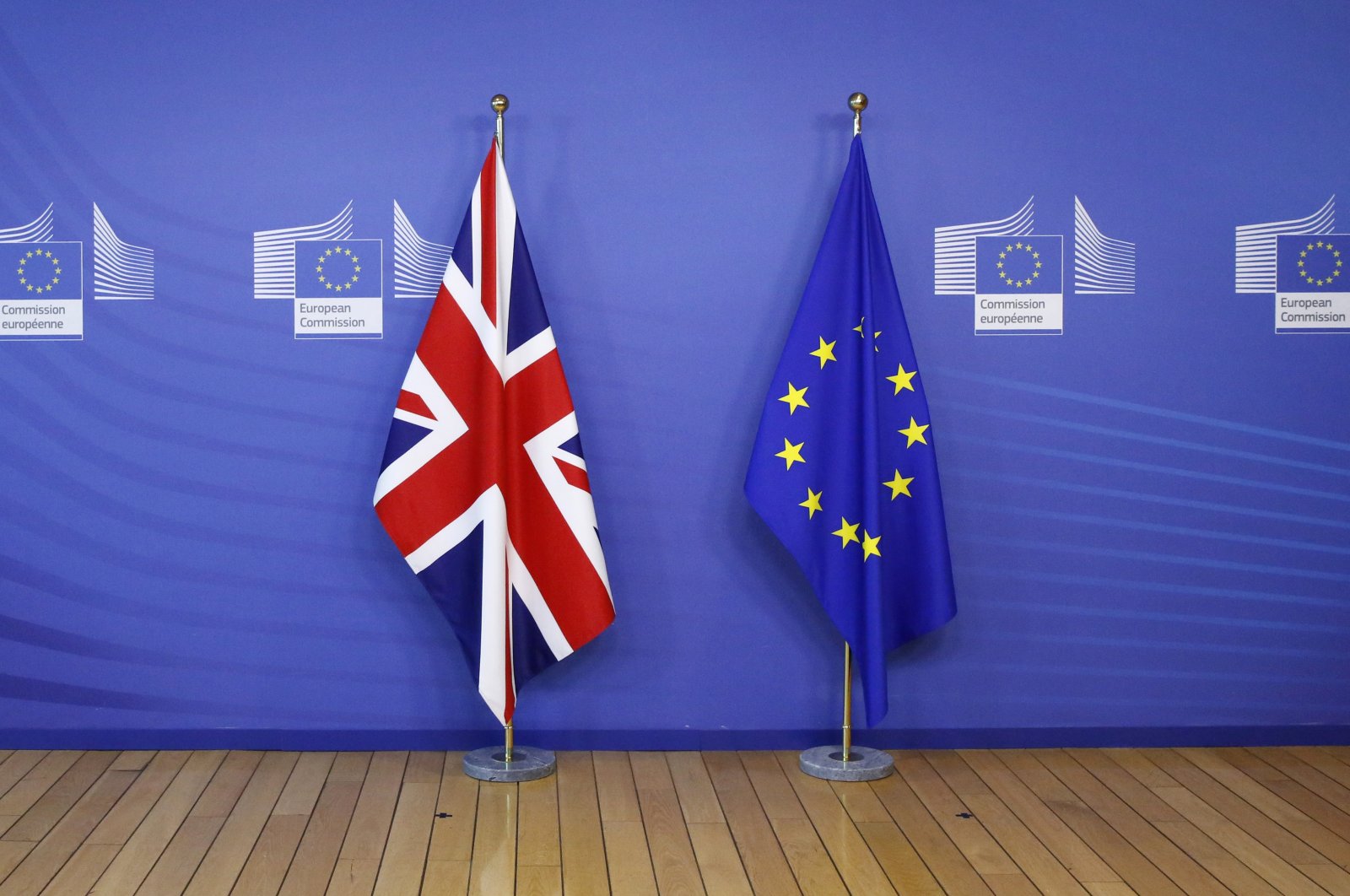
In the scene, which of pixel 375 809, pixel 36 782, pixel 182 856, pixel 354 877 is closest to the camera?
pixel 354 877

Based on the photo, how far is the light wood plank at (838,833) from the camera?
2580 millimetres

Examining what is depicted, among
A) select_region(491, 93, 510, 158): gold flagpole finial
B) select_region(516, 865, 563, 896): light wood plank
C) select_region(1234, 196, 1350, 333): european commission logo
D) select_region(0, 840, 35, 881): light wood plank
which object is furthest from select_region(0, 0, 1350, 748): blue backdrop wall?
select_region(516, 865, 563, 896): light wood plank

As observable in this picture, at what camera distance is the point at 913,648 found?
3.52 metres

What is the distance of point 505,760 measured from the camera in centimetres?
327

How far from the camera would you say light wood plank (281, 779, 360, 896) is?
253 cm

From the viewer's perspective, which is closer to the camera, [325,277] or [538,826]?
[538,826]

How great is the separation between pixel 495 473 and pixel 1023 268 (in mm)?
1656

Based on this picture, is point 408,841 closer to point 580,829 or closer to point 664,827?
point 580,829

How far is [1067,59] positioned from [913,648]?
70.4 inches

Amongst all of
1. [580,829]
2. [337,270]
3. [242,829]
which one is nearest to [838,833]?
[580,829]

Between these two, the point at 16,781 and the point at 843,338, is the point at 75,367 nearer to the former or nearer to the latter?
the point at 16,781

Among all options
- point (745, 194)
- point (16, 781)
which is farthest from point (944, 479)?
point (16, 781)

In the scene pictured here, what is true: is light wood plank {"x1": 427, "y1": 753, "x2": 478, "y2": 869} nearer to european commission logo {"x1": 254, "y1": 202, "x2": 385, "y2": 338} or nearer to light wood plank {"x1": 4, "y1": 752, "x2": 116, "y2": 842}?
light wood plank {"x1": 4, "y1": 752, "x2": 116, "y2": 842}

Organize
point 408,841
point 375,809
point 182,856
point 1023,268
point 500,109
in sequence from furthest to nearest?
point 1023,268 < point 500,109 < point 375,809 < point 408,841 < point 182,856
